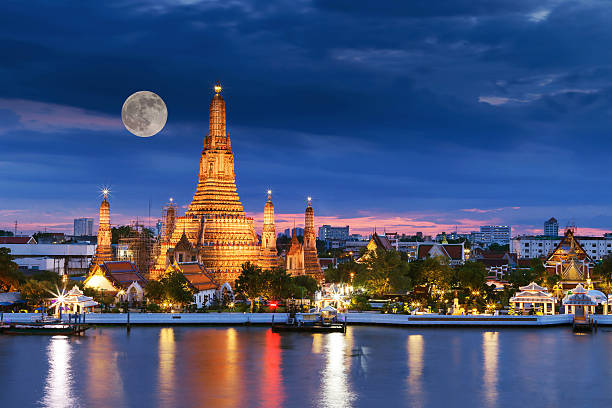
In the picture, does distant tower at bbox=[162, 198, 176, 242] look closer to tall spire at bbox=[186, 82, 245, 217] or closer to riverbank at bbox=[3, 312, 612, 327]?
tall spire at bbox=[186, 82, 245, 217]

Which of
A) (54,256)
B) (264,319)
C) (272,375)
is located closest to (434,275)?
(264,319)

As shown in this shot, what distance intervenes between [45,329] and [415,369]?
3370 cm

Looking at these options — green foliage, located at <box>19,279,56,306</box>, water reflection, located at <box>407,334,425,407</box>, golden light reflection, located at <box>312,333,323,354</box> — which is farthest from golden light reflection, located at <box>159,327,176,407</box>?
water reflection, located at <box>407,334,425,407</box>

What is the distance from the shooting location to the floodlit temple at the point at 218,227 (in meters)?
95.3

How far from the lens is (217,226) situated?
98.6 metres

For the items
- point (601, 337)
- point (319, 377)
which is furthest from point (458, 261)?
point (319, 377)

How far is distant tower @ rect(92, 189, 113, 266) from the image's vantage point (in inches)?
3969

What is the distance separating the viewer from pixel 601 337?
2778 inches

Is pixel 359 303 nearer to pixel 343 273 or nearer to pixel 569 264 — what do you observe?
pixel 343 273

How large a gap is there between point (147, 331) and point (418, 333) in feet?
79.0

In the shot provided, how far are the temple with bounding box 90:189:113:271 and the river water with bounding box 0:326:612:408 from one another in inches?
1169

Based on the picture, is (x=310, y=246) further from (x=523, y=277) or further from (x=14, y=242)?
(x=14, y=242)

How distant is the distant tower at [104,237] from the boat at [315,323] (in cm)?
3429

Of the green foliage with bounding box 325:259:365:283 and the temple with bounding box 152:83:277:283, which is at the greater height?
the temple with bounding box 152:83:277:283
